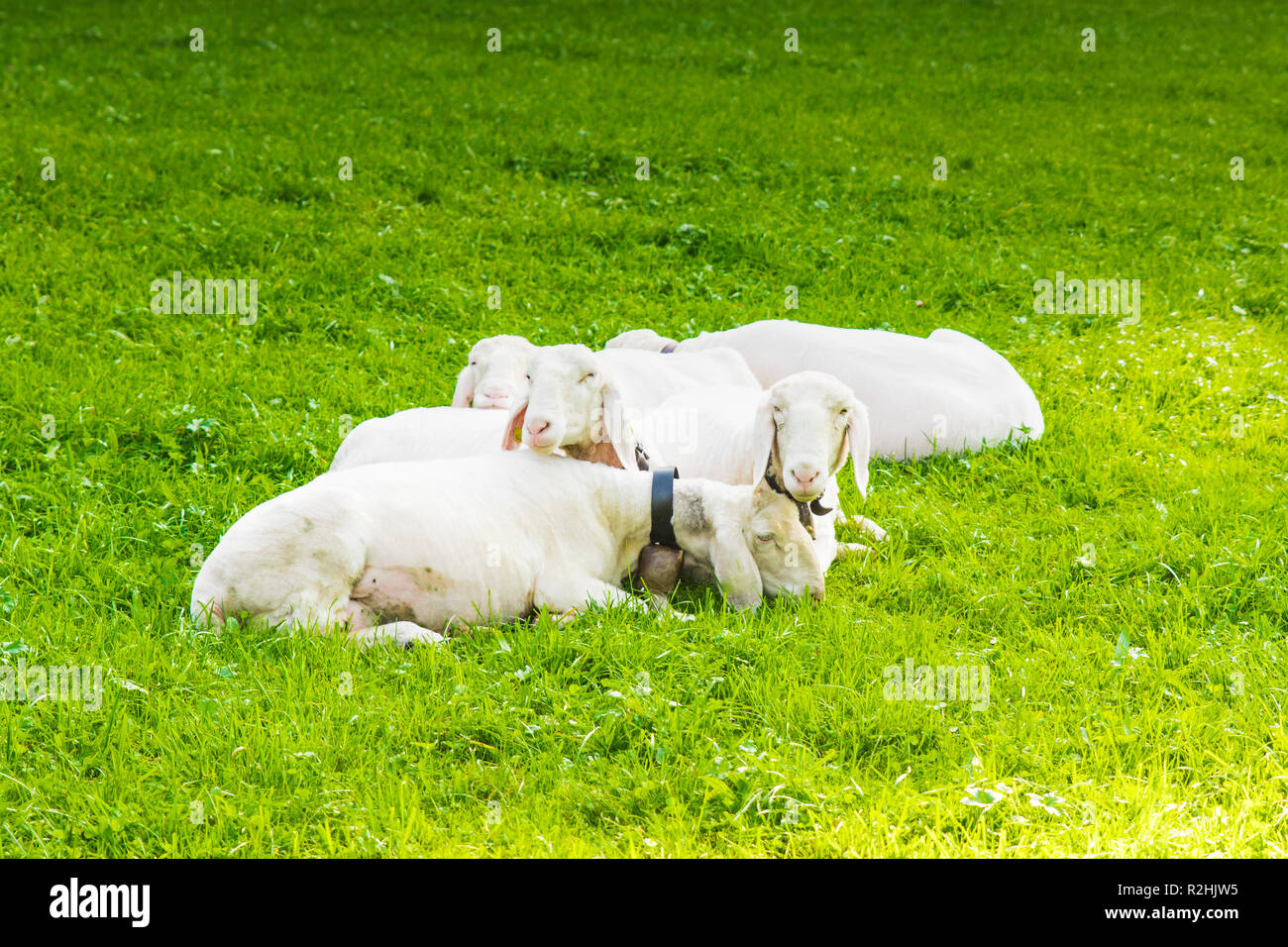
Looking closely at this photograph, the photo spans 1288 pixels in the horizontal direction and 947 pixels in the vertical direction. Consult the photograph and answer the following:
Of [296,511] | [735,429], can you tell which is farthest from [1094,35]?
[296,511]

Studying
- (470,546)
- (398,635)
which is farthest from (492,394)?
(398,635)

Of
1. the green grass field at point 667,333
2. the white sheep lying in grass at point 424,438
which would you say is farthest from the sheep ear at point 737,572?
the white sheep lying in grass at point 424,438

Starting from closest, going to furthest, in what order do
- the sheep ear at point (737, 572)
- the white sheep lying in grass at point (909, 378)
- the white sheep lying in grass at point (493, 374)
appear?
1. the sheep ear at point (737, 572)
2. the white sheep lying in grass at point (493, 374)
3. the white sheep lying in grass at point (909, 378)

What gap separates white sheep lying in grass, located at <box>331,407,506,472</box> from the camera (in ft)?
19.1

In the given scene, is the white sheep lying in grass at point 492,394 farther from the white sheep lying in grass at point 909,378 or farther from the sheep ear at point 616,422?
the white sheep lying in grass at point 909,378

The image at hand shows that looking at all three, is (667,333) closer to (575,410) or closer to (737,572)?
(575,410)

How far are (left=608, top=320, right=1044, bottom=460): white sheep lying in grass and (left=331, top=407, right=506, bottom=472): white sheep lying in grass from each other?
1970mm

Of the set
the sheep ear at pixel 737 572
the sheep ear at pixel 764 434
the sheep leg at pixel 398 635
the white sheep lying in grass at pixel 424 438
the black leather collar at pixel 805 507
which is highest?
the sheep ear at pixel 764 434

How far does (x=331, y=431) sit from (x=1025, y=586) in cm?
379

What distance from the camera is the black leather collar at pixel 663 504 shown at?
5180mm

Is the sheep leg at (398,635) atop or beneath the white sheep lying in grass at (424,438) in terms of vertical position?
beneath

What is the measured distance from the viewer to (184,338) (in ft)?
27.8

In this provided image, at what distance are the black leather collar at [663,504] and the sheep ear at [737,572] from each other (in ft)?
0.81

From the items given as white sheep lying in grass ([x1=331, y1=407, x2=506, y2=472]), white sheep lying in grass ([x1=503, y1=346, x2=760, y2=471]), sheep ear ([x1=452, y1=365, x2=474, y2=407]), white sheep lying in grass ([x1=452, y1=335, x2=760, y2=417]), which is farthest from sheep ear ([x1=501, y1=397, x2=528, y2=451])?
sheep ear ([x1=452, y1=365, x2=474, y2=407])
